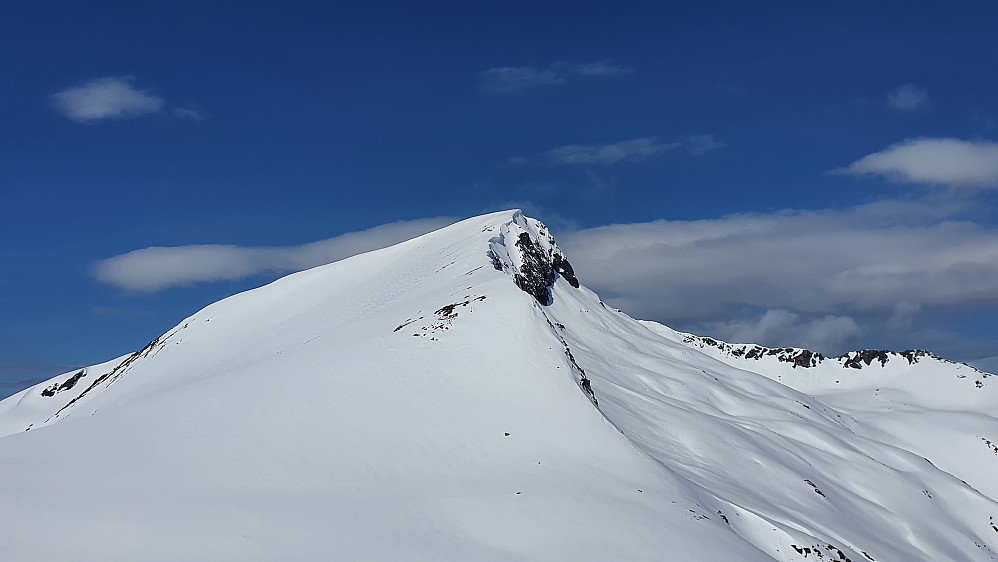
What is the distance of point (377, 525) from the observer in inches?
742

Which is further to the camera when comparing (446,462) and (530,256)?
(530,256)

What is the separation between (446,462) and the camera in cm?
2555

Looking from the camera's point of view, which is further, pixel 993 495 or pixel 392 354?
pixel 993 495

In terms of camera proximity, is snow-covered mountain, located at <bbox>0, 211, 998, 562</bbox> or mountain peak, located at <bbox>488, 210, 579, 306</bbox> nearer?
snow-covered mountain, located at <bbox>0, 211, 998, 562</bbox>

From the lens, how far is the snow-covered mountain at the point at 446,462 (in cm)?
1834

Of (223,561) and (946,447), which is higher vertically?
(946,447)

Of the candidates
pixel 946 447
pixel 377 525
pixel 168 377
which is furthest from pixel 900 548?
pixel 946 447

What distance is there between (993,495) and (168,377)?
5034 inches

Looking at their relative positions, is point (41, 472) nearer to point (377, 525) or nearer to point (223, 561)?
point (223, 561)

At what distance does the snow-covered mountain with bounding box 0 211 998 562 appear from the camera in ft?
60.2

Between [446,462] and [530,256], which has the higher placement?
[530,256]

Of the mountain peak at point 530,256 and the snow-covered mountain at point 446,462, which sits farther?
the mountain peak at point 530,256

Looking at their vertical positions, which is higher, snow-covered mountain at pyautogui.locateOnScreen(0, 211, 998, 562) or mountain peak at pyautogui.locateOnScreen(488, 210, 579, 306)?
mountain peak at pyautogui.locateOnScreen(488, 210, 579, 306)

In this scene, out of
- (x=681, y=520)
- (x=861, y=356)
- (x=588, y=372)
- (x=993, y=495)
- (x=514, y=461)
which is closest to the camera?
(x=681, y=520)
